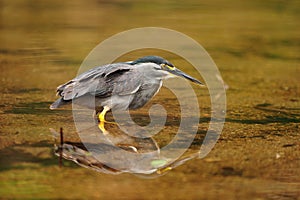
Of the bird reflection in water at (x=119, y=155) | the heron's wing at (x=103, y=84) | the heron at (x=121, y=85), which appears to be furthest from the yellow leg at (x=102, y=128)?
the heron's wing at (x=103, y=84)

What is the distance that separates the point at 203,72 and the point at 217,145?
9.33 ft

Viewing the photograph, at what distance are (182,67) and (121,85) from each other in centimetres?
281

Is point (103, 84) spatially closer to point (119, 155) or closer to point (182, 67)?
point (119, 155)

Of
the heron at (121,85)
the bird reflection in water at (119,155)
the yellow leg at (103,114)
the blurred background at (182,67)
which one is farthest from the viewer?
the yellow leg at (103,114)

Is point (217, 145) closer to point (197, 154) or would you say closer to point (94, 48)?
point (197, 154)

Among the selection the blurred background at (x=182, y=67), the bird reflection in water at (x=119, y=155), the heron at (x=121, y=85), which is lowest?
the bird reflection in water at (x=119, y=155)

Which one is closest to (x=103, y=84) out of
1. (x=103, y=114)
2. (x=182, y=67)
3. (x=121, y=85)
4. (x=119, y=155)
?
(x=121, y=85)

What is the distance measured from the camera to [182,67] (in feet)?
26.9

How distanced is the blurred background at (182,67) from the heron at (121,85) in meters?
0.32

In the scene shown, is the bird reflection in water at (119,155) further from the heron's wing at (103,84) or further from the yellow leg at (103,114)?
the heron's wing at (103,84)

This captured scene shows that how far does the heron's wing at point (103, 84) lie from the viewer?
5441 mm

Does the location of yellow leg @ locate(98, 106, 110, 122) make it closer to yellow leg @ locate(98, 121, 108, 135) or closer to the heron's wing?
yellow leg @ locate(98, 121, 108, 135)

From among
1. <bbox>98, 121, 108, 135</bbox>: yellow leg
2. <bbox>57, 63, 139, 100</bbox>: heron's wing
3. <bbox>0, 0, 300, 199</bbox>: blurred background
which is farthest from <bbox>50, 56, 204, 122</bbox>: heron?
<bbox>0, 0, 300, 199</bbox>: blurred background

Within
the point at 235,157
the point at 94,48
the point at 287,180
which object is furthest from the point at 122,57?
the point at 287,180
